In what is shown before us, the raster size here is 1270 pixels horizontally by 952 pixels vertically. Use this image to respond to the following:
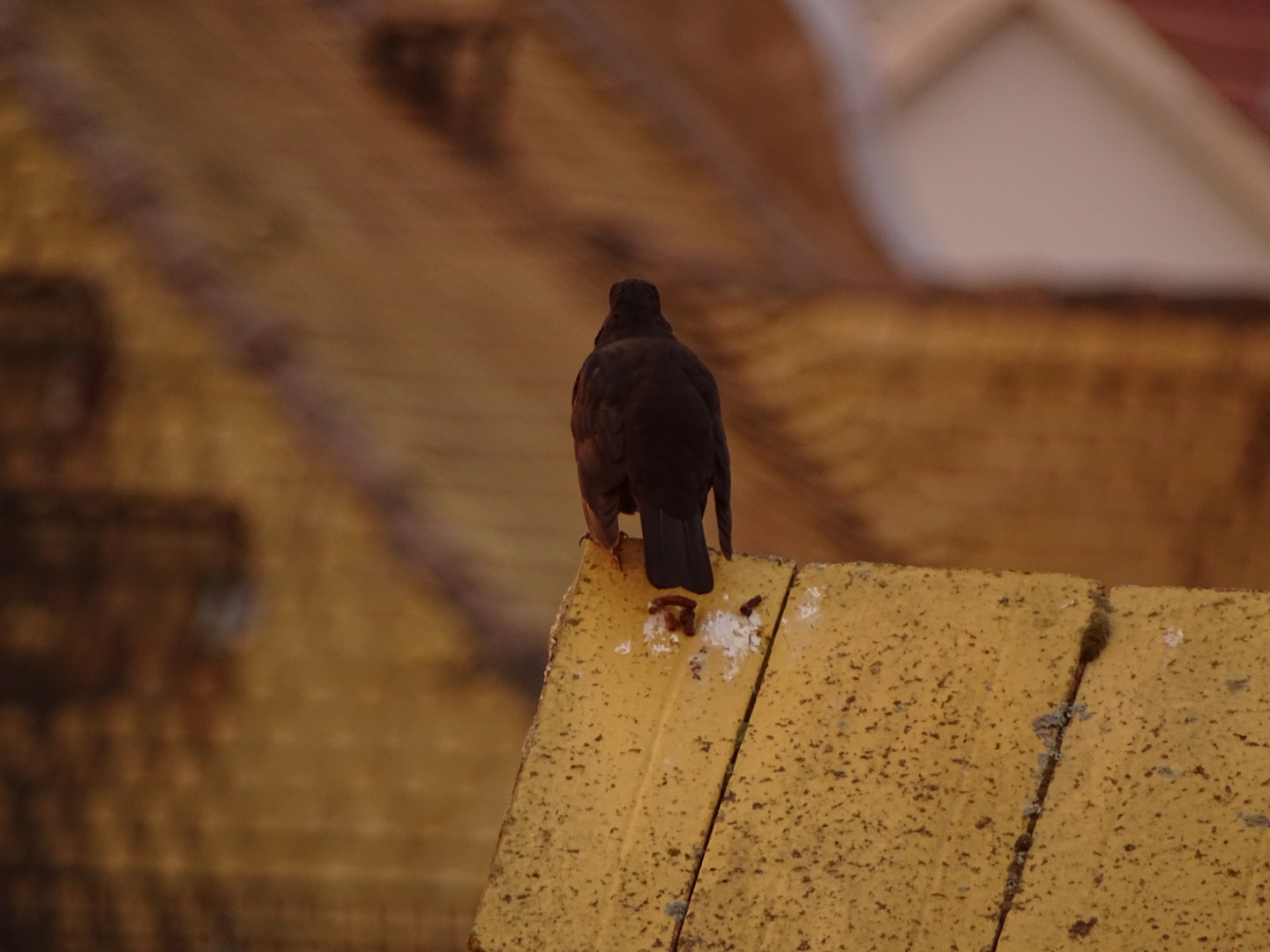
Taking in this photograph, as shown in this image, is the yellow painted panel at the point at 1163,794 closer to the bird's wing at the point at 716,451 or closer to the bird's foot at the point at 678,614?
the bird's foot at the point at 678,614

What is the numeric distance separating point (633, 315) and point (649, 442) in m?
0.85

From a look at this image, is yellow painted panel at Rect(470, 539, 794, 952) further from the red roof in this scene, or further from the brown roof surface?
the red roof

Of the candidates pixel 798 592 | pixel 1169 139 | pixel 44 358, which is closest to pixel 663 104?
pixel 1169 139

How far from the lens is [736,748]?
348cm

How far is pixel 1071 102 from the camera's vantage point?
13.4 m

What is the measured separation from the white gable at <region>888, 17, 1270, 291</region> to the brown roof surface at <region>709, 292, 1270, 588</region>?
4111mm

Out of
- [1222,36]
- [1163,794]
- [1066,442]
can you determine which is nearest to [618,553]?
[1163,794]

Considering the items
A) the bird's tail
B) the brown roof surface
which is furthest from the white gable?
the bird's tail

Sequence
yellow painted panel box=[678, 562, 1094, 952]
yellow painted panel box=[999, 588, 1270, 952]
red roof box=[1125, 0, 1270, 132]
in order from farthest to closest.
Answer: red roof box=[1125, 0, 1270, 132] < yellow painted panel box=[678, 562, 1094, 952] < yellow painted panel box=[999, 588, 1270, 952]

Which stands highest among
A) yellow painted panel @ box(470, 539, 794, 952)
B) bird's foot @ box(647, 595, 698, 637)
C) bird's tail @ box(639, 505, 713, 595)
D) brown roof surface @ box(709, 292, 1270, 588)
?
brown roof surface @ box(709, 292, 1270, 588)

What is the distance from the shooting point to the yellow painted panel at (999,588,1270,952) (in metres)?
3.12

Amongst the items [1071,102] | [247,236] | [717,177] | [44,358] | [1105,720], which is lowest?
[1105,720]

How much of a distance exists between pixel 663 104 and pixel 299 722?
7243mm

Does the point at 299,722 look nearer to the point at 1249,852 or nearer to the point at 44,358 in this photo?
the point at 44,358
